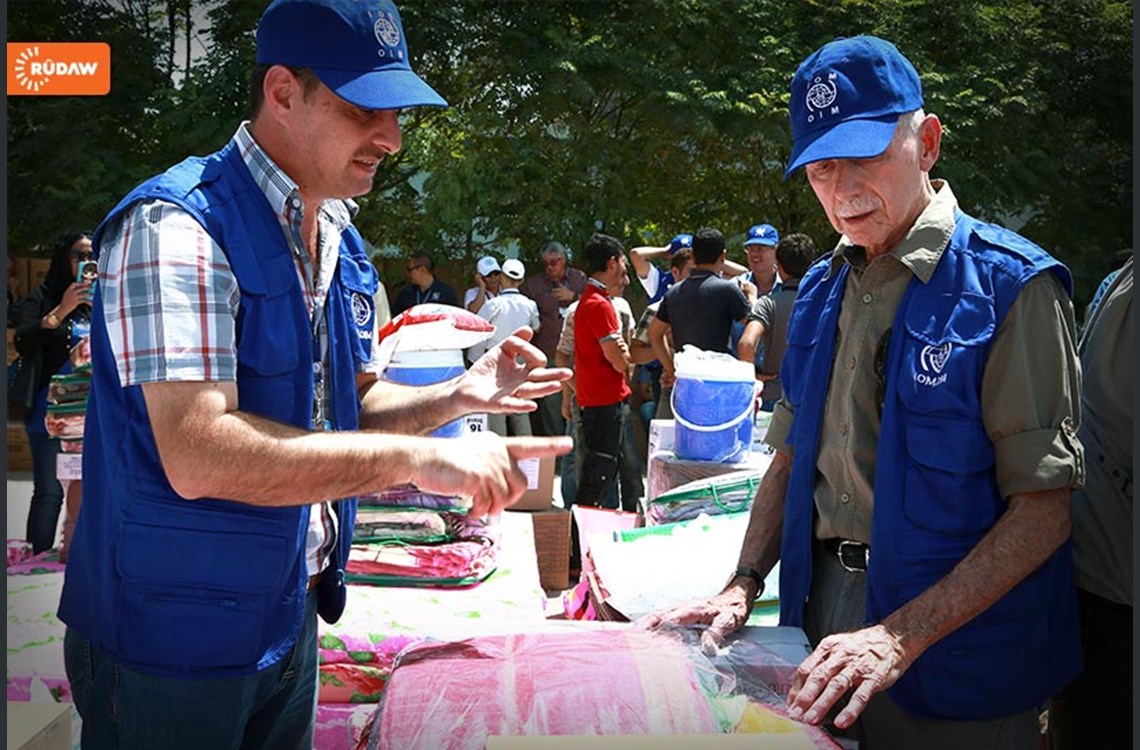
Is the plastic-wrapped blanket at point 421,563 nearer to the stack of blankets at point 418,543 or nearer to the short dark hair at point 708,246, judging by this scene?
the stack of blankets at point 418,543

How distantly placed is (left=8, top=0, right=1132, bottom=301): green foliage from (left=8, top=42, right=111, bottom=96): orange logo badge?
0.60 m

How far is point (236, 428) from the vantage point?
4.78 feet

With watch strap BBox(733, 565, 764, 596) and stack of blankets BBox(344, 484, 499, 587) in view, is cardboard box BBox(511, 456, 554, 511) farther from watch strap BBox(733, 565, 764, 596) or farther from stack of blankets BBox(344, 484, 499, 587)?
watch strap BBox(733, 565, 764, 596)

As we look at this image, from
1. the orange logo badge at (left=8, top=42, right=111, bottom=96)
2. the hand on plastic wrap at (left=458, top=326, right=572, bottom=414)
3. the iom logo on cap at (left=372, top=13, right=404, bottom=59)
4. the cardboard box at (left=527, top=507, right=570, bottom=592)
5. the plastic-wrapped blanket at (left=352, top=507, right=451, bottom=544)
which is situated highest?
the orange logo badge at (left=8, top=42, right=111, bottom=96)

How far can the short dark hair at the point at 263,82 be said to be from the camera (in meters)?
1.65

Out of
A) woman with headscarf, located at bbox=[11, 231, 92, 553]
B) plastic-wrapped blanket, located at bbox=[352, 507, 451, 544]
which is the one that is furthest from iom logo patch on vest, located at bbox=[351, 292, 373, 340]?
woman with headscarf, located at bbox=[11, 231, 92, 553]

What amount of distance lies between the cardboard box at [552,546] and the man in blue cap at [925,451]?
8.80 ft

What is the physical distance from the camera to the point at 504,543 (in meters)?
3.70

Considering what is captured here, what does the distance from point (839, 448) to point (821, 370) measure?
0.14 m

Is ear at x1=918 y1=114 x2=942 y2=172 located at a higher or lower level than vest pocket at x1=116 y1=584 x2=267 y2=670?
higher

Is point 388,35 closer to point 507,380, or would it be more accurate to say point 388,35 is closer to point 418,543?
point 507,380

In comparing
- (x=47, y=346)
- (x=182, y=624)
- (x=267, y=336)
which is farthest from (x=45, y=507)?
(x=267, y=336)

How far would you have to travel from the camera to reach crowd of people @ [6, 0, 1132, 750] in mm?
1501

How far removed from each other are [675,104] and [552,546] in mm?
8484
